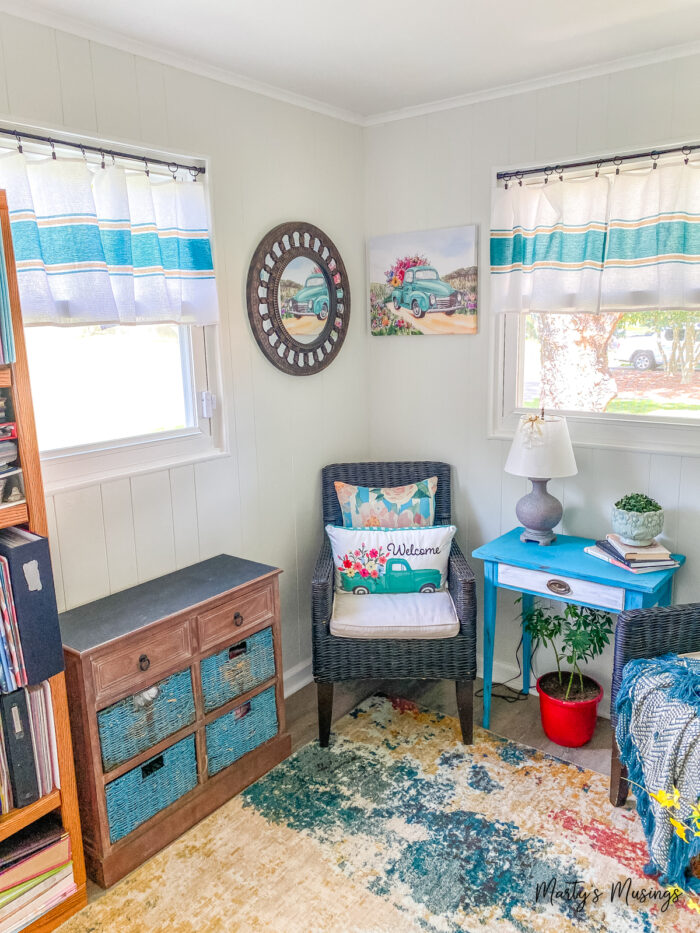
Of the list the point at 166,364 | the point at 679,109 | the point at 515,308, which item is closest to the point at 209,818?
the point at 166,364

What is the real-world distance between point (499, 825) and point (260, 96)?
2.72 m

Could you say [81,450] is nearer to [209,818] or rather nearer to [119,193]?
[119,193]

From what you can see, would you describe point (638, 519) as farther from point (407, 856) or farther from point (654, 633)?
point (407, 856)

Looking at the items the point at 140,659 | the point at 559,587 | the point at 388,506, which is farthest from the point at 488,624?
the point at 140,659

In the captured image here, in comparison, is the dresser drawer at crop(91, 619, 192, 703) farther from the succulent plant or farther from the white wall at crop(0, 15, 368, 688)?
the succulent plant

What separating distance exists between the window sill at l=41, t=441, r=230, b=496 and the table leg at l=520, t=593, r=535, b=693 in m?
1.39

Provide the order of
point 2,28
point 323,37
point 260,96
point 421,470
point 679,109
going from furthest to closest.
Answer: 1. point 421,470
2. point 260,96
3. point 679,109
4. point 323,37
5. point 2,28

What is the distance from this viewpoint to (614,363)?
2.80 metres

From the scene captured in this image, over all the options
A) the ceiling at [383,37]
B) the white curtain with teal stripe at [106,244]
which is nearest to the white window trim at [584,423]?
the ceiling at [383,37]

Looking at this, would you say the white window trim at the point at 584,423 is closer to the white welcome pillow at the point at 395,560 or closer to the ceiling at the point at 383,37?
the white welcome pillow at the point at 395,560

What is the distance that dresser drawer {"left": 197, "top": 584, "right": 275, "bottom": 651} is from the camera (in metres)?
2.35

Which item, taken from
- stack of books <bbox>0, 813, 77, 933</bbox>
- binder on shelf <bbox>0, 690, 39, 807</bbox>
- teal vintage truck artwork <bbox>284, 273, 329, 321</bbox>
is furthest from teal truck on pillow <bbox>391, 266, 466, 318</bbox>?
stack of books <bbox>0, 813, 77, 933</bbox>

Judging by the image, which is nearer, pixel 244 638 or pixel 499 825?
pixel 499 825

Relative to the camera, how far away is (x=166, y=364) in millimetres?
2621
